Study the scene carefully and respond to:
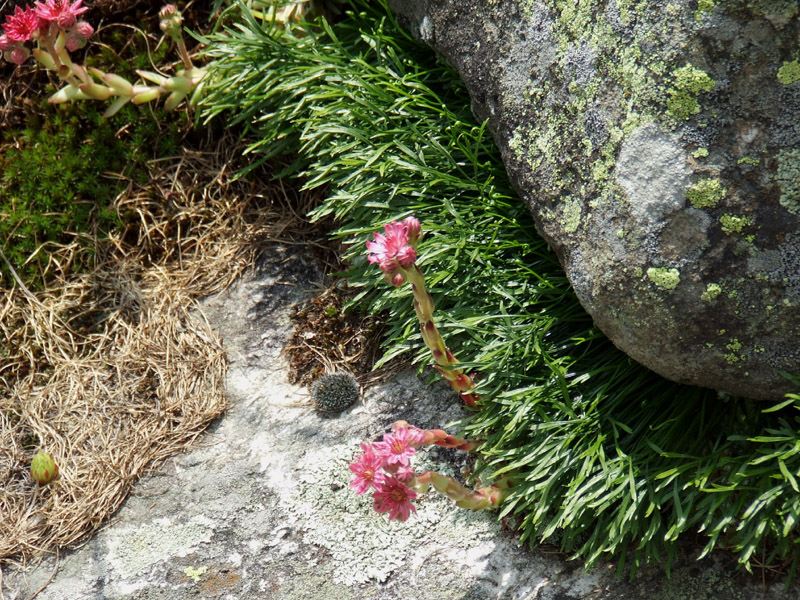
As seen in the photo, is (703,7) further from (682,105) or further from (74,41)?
(74,41)

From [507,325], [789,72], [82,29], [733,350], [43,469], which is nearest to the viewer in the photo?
[789,72]

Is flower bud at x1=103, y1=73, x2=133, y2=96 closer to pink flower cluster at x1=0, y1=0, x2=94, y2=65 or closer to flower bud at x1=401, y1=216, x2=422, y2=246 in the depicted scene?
pink flower cluster at x1=0, y1=0, x2=94, y2=65

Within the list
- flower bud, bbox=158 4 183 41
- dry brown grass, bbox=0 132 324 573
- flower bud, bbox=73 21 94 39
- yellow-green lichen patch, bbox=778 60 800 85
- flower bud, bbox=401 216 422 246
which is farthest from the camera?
flower bud, bbox=158 4 183 41

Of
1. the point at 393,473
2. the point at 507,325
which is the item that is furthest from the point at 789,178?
the point at 393,473

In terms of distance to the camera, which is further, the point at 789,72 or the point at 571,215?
the point at 571,215

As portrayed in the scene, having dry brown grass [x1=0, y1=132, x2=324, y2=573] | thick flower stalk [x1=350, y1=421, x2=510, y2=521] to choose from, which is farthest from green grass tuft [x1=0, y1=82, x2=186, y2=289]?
thick flower stalk [x1=350, y1=421, x2=510, y2=521]

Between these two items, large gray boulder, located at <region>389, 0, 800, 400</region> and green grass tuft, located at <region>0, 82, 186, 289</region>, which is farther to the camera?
green grass tuft, located at <region>0, 82, 186, 289</region>
